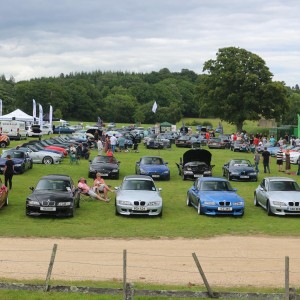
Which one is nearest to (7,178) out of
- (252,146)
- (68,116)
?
(252,146)

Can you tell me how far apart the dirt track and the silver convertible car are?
12.4ft

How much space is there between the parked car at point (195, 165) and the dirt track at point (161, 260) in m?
Answer: 15.1

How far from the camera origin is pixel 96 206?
2239 cm

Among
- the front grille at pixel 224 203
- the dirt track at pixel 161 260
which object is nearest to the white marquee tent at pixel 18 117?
the front grille at pixel 224 203

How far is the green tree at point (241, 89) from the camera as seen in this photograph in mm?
79250

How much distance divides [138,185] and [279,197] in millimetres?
5230

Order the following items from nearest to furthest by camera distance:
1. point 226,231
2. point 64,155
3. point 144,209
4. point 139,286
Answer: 1. point 139,286
2. point 226,231
3. point 144,209
4. point 64,155

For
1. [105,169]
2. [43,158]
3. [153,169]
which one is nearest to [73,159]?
[43,158]

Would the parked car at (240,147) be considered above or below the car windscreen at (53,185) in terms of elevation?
below

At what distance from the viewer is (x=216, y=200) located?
20.3 m

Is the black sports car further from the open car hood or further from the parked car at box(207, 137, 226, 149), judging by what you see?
the parked car at box(207, 137, 226, 149)

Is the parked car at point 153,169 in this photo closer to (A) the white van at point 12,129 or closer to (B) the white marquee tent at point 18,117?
(A) the white van at point 12,129

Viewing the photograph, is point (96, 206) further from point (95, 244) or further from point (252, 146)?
point (252, 146)

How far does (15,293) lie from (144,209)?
10112 millimetres
